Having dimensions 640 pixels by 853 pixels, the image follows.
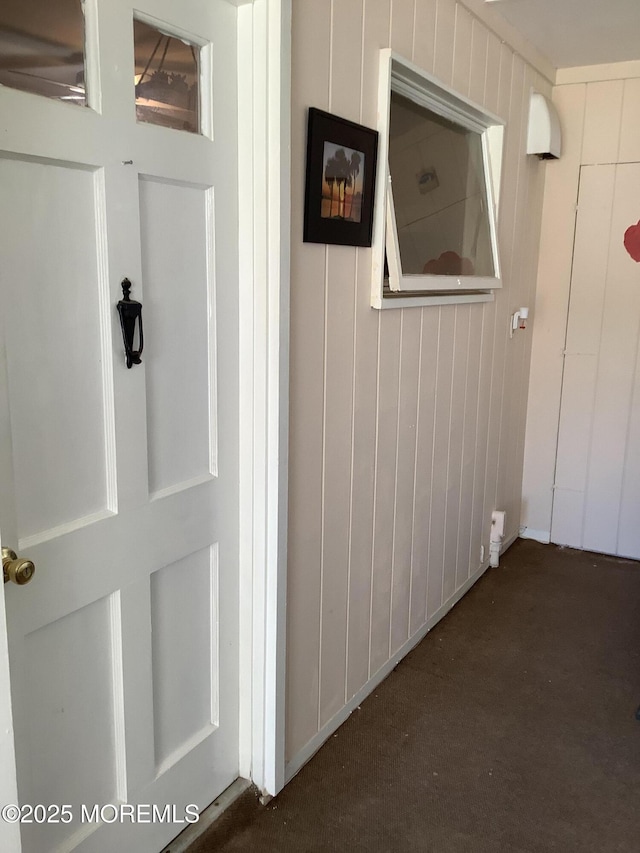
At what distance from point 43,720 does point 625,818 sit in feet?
5.03

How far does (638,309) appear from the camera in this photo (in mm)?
3404

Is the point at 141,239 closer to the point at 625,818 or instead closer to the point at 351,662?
the point at 351,662

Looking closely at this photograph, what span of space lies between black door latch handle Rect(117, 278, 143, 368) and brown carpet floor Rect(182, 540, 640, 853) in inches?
48.1

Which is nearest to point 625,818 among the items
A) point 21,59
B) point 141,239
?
point 141,239

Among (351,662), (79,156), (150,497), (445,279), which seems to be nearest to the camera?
(79,156)

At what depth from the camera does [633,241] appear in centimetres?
337

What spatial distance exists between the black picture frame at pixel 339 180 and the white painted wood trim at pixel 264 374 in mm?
129

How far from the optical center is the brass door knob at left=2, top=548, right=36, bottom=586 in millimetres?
1189

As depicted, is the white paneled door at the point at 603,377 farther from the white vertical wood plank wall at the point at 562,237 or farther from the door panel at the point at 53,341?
the door panel at the point at 53,341

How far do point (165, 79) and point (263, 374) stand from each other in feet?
2.16

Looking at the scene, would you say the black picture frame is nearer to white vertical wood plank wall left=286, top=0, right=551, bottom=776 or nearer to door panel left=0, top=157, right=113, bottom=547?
white vertical wood plank wall left=286, top=0, right=551, bottom=776

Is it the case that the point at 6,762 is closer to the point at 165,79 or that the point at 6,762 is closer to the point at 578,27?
the point at 165,79

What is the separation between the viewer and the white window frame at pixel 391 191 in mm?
1988

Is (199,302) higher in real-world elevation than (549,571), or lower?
higher
